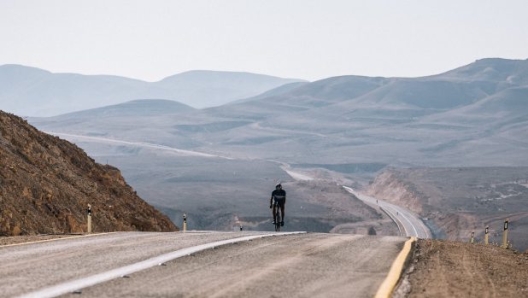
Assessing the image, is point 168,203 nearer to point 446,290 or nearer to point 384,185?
point 384,185

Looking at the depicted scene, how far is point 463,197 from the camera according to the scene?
160 meters

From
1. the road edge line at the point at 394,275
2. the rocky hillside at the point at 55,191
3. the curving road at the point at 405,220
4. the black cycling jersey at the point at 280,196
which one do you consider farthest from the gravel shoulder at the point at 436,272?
the curving road at the point at 405,220

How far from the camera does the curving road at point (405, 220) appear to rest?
107 metres

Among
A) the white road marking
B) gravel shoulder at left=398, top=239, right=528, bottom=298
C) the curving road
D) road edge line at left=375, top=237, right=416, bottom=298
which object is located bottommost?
the curving road

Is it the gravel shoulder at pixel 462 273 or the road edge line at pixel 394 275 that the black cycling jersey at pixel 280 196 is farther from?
the road edge line at pixel 394 275

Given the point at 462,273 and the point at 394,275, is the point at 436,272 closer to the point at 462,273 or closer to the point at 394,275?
the point at 462,273

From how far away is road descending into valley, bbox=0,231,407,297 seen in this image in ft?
32.7

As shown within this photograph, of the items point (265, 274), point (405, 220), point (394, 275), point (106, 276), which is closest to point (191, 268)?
point (265, 274)

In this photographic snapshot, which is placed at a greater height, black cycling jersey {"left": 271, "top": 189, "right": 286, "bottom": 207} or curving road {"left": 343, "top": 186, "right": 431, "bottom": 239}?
black cycling jersey {"left": 271, "top": 189, "right": 286, "bottom": 207}

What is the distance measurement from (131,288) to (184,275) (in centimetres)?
130

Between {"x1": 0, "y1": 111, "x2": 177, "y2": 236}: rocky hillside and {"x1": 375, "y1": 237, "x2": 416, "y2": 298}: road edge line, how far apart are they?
12.1 metres

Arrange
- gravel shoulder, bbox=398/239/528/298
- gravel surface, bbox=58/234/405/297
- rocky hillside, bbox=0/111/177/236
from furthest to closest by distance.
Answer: rocky hillside, bbox=0/111/177/236 < gravel shoulder, bbox=398/239/528/298 < gravel surface, bbox=58/234/405/297

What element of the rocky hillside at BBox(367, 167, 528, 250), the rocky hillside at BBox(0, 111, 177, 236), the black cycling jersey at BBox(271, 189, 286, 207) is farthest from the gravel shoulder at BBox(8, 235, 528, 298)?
the rocky hillside at BBox(367, 167, 528, 250)

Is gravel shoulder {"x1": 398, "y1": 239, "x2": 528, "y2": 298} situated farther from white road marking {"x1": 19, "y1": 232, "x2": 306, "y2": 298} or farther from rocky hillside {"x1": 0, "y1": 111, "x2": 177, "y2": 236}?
rocky hillside {"x1": 0, "y1": 111, "x2": 177, "y2": 236}
